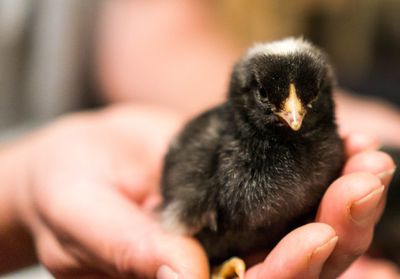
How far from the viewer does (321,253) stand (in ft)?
2.70

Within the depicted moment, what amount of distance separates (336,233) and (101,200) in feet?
1.74

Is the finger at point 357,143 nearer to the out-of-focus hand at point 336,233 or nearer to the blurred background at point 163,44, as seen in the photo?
the out-of-focus hand at point 336,233

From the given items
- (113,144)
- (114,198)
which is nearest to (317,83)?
(114,198)

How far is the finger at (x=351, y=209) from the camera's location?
0.86 meters

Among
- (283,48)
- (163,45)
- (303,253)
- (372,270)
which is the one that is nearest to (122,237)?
(303,253)

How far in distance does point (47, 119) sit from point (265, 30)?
115 centimetres

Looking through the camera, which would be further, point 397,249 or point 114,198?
point 397,249

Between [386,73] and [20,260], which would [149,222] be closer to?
[20,260]

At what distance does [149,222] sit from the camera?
42.6 inches

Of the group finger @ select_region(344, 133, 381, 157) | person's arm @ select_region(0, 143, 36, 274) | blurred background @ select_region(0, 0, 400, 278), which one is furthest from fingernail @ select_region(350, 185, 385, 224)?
blurred background @ select_region(0, 0, 400, 278)

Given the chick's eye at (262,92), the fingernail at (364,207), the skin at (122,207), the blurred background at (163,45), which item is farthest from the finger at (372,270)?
the blurred background at (163,45)

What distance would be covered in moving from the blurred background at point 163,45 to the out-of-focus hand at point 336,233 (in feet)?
4.43

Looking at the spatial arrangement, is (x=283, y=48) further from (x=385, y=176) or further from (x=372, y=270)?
(x=372, y=270)

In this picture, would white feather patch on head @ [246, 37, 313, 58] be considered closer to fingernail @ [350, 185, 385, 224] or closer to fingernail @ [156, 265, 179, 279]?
fingernail @ [350, 185, 385, 224]
